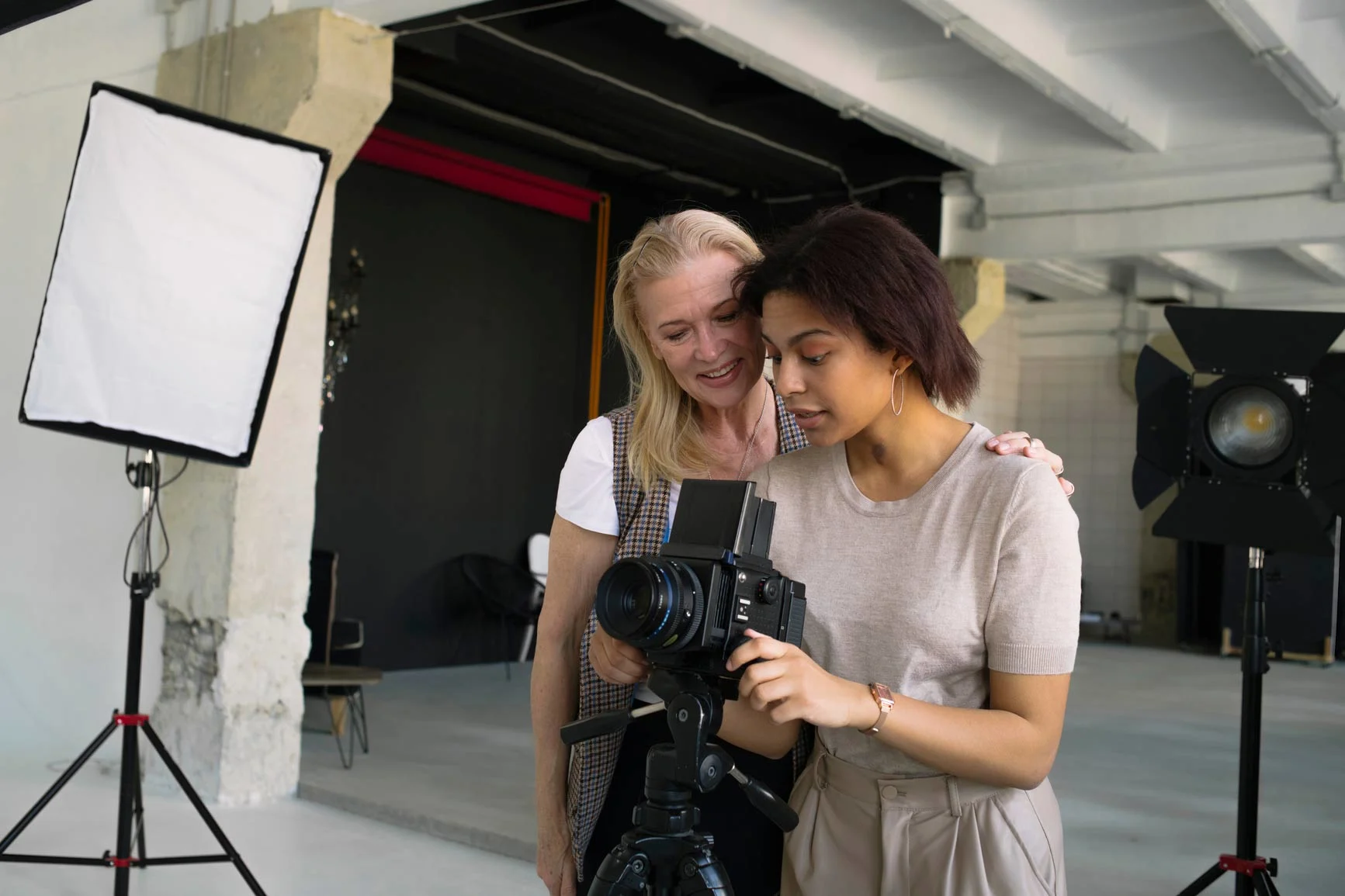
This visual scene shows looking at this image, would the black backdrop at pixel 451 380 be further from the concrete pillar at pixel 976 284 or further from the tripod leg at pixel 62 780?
the tripod leg at pixel 62 780

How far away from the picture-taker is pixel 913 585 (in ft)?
4.02

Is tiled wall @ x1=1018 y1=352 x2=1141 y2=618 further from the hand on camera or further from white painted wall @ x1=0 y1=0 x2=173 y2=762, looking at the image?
the hand on camera

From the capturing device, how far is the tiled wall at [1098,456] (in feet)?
38.0

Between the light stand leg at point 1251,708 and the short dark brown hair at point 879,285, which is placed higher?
the short dark brown hair at point 879,285

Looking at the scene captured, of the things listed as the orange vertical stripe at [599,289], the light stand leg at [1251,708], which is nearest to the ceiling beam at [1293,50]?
the light stand leg at [1251,708]

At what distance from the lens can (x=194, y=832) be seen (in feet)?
12.3

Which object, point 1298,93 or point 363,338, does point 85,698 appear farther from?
point 1298,93

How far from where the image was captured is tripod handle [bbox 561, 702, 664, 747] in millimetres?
1164

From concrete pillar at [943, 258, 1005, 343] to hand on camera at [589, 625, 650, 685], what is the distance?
5.72 m

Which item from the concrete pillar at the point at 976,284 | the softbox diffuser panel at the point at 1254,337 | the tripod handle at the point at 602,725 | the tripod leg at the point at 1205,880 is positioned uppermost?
the concrete pillar at the point at 976,284

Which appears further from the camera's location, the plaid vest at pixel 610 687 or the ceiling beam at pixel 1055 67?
the ceiling beam at pixel 1055 67

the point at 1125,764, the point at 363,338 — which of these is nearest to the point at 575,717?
the point at 1125,764

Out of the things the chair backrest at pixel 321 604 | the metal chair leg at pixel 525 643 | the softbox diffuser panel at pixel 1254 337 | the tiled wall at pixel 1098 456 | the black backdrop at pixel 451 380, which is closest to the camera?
the softbox diffuser panel at pixel 1254 337

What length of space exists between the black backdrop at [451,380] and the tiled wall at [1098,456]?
5.12m
